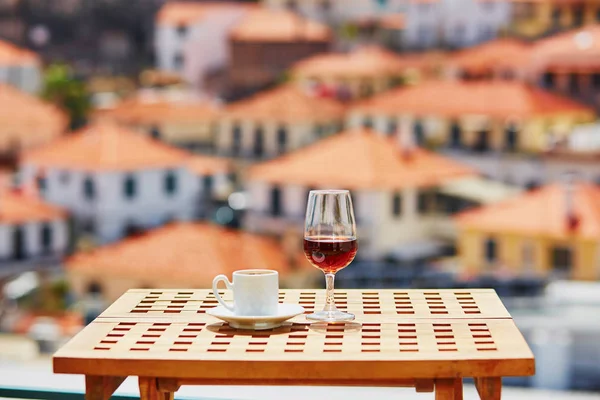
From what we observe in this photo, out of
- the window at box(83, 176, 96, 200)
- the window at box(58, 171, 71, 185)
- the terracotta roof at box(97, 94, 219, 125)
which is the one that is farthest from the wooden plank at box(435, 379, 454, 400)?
the terracotta roof at box(97, 94, 219, 125)

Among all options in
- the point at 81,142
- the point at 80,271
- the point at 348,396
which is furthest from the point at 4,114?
the point at 348,396

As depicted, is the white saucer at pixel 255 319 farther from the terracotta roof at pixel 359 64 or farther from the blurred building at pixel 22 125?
the terracotta roof at pixel 359 64

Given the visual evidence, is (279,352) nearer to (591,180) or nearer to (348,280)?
(348,280)

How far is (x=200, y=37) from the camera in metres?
31.8

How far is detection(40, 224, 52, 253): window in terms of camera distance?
865 inches

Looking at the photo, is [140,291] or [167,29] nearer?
[140,291]

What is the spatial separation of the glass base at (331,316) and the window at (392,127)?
24606mm

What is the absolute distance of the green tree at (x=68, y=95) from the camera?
29.9 meters

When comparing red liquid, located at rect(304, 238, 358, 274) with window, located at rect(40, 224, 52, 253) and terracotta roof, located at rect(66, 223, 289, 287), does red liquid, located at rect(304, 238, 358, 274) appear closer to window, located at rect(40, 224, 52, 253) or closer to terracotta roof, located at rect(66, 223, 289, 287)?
terracotta roof, located at rect(66, 223, 289, 287)

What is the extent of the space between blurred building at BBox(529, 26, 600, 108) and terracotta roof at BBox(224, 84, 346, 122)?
4.14 meters

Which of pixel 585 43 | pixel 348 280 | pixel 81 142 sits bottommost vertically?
pixel 348 280

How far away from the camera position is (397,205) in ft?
66.7

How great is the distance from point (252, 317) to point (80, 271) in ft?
58.7

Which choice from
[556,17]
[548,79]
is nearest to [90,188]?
[548,79]
